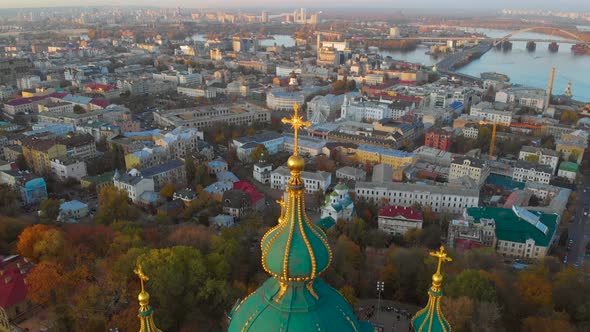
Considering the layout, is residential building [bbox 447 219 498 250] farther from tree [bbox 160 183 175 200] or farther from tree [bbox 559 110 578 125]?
tree [bbox 559 110 578 125]

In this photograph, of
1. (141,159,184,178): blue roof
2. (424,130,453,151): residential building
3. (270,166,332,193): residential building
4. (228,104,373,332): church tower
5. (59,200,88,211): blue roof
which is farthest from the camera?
(424,130,453,151): residential building

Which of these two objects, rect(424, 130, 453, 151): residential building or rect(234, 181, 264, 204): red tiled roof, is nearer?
rect(234, 181, 264, 204): red tiled roof

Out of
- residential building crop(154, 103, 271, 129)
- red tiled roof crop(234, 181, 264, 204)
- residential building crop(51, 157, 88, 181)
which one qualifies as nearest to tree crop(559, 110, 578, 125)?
residential building crop(154, 103, 271, 129)

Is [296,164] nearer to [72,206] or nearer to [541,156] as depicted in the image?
[72,206]

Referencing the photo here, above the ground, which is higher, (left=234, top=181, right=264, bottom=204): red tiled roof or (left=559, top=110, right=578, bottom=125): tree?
(left=559, top=110, right=578, bottom=125): tree

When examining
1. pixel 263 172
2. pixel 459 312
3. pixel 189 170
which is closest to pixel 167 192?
pixel 189 170

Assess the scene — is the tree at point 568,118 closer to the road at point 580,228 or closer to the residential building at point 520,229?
the road at point 580,228
